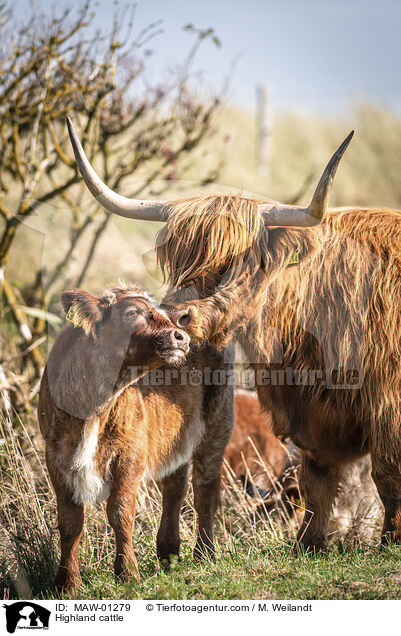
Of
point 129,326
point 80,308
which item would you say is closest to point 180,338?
point 129,326

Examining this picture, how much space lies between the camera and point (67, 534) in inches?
152

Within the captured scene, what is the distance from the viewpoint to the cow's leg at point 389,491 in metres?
4.22

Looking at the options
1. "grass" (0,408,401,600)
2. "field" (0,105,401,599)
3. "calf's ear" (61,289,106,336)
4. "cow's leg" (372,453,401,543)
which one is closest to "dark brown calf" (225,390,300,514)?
"field" (0,105,401,599)

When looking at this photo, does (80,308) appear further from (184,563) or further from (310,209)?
(184,563)

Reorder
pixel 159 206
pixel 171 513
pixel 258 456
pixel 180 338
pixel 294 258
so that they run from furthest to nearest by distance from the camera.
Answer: pixel 258 456, pixel 171 513, pixel 159 206, pixel 294 258, pixel 180 338

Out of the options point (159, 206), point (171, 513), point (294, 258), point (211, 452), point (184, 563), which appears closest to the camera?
point (294, 258)

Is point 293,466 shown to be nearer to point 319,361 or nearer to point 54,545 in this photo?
point 319,361

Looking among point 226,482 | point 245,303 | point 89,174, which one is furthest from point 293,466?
point 89,174

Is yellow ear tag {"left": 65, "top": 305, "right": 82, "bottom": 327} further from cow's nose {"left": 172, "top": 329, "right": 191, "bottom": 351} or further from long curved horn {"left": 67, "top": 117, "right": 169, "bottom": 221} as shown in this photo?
long curved horn {"left": 67, "top": 117, "right": 169, "bottom": 221}

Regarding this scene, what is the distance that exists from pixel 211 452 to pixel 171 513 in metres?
0.52

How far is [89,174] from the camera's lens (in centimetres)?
417

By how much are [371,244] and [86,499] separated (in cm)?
235

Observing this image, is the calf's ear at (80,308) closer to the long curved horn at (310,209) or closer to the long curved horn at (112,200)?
the long curved horn at (112,200)
